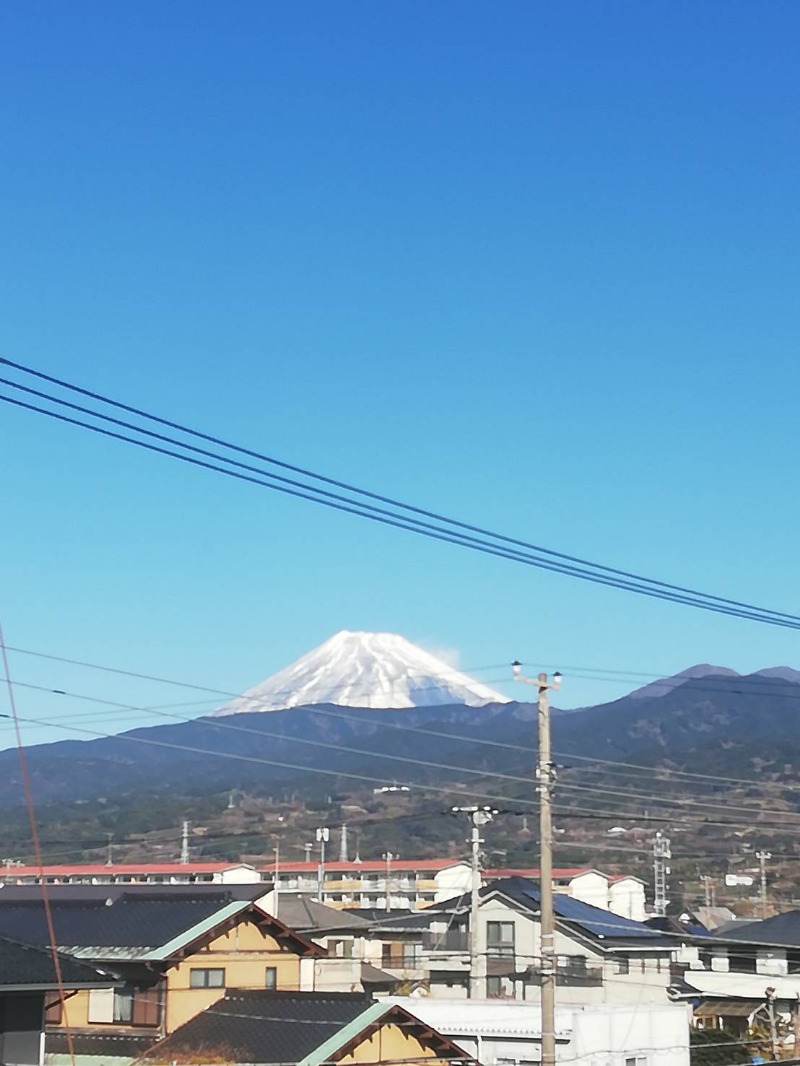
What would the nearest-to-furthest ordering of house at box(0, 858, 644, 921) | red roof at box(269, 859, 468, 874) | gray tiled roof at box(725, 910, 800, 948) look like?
gray tiled roof at box(725, 910, 800, 948)
house at box(0, 858, 644, 921)
red roof at box(269, 859, 468, 874)

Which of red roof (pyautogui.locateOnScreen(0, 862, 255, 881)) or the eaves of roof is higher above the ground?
red roof (pyautogui.locateOnScreen(0, 862, 255, 881))

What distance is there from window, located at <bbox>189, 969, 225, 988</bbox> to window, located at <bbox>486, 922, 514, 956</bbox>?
65.3 feet

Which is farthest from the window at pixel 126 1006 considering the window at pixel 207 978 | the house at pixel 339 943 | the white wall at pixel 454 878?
the white wall at pixel 454 878

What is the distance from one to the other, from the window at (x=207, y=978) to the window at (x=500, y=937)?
19916 mm

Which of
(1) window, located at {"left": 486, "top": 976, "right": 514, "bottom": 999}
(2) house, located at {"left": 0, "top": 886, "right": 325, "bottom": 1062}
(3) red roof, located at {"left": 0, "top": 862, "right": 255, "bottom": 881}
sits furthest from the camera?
(3) red roof, located at {"left": 0, "top": 862, "right": 255, "bottom": 881}

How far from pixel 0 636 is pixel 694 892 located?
448ft

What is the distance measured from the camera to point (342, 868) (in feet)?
421

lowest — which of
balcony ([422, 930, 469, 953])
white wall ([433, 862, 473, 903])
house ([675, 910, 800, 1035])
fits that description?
house ([675, 910, 800, 1035])

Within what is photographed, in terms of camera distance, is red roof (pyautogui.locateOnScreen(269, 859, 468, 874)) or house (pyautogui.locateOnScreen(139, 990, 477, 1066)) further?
red roof (pyautogui.locateOnScreen(269, 859, 468, 874))

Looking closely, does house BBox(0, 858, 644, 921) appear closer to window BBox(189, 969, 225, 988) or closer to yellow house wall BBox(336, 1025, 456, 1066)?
window BBox(189, 969, 225, 988)

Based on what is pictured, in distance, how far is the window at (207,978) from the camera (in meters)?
34.9

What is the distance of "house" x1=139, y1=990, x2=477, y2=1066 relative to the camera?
29.8 metres

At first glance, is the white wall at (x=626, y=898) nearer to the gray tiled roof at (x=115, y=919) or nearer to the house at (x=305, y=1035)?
the gray tiled roof at (x=115, y=919)

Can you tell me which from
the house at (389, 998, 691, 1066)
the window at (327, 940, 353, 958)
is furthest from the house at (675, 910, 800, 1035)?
the window at (327, 940, 353, 958)
